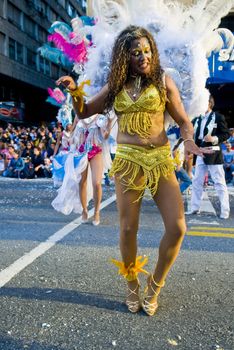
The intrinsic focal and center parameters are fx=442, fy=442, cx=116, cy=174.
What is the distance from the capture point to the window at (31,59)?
154 feet

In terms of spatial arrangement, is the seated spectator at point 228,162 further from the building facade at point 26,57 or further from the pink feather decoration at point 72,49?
the building facade at point 26,57

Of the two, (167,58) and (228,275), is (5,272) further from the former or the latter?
(167,58)

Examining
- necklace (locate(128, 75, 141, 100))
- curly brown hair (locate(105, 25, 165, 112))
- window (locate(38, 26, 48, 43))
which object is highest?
window (locate(38, 26, 48, 43))

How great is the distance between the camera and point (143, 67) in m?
2.93

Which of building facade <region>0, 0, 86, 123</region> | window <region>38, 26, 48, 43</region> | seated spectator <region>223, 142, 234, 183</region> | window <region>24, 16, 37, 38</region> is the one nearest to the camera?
seated spectator <region>223, 142, 234, 183</region>

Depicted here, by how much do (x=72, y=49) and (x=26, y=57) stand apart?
43869 mm

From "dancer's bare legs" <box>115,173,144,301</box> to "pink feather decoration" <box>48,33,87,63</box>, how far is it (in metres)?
2.09

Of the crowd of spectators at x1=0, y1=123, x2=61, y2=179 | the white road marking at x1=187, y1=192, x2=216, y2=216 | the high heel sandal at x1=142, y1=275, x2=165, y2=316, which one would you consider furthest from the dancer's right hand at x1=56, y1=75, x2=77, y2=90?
the crowd of spectators at x1=0, y1=123, x2=61, y2=179

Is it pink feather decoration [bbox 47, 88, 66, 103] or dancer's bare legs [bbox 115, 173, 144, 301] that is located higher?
pink feather decoration [bbox 47, 88, 66, 103]

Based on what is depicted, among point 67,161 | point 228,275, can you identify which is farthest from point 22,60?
point 228,275

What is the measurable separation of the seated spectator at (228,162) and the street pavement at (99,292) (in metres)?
5.77

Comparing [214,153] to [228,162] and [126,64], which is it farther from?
[228,162]

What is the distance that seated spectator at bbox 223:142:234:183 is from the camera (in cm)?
1155

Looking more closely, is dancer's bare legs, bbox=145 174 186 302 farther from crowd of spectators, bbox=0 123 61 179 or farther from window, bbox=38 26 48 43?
window, bbox=38 26 48 43
